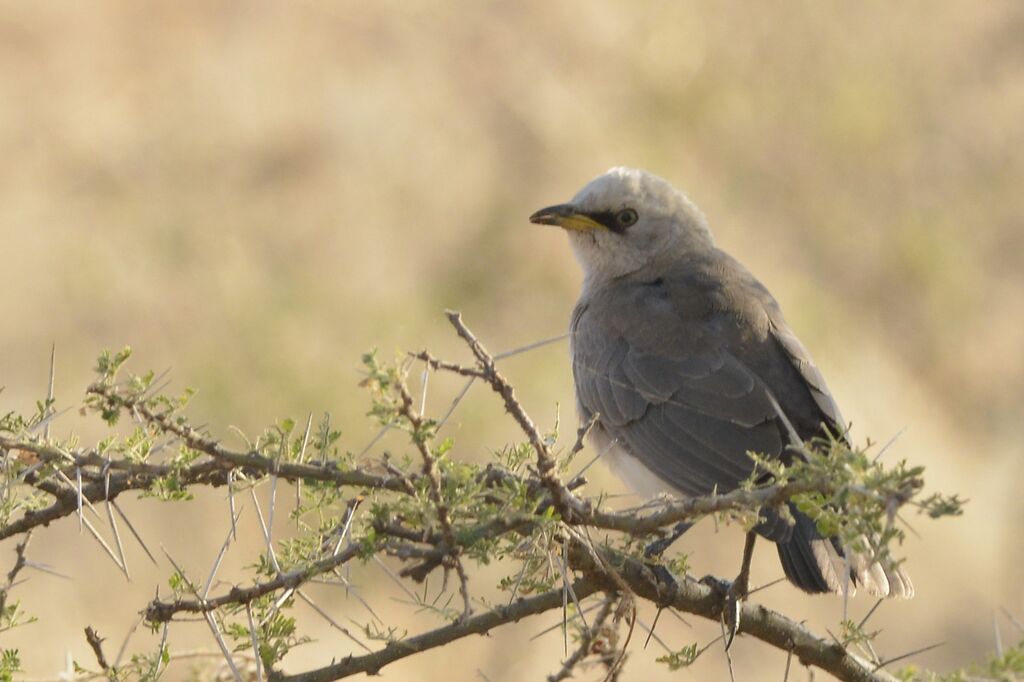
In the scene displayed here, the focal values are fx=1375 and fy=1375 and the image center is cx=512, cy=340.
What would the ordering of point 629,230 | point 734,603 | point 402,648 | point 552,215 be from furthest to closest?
1. point 629,230
2. point 552,215
3. point 734,603
4. point 402,648

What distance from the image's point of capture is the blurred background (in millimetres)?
Result: 9234

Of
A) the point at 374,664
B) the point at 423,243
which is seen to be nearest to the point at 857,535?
the point at 374,664

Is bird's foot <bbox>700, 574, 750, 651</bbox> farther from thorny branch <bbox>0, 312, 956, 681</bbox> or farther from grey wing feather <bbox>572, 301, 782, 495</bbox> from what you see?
grey wing feather <bbox>572, 301, 782, 495</bbox>

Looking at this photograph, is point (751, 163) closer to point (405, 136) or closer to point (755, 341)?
point (405, 136)

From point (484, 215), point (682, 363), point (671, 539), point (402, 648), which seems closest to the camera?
point (402, 648)

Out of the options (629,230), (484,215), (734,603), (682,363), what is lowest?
(734,603)

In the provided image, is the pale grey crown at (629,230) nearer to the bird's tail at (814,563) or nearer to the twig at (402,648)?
the bird's tail at (814,563)

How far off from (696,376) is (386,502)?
7.95 feet

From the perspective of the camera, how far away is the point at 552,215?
5672mm

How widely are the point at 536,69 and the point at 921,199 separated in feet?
12.8

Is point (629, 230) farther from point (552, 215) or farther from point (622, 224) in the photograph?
point (552, 215)

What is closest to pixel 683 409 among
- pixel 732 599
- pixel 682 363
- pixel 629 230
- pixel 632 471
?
pixel 682 363

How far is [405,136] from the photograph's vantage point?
11.9 meters

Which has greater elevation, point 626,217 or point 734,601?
point 626,217
